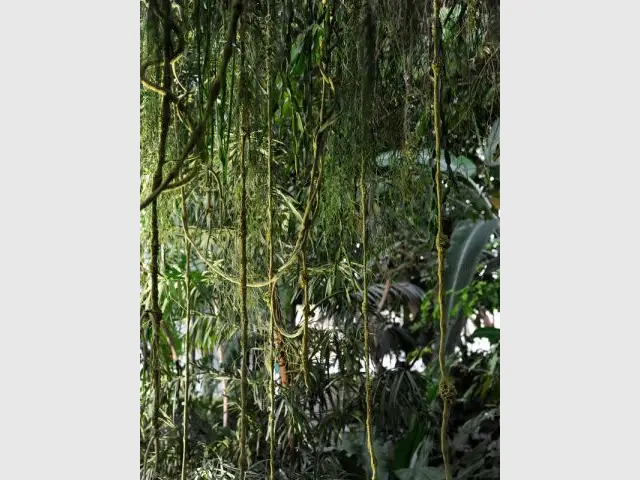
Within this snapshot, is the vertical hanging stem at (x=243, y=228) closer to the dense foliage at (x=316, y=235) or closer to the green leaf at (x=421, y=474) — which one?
the dense foliage at (x=316, y=235)

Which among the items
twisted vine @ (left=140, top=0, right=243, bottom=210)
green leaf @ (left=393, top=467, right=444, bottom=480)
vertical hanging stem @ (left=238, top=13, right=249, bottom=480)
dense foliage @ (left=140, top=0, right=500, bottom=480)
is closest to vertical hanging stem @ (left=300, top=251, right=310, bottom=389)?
dense foliage @ (left=140, top=0, right=500, bottom=480)

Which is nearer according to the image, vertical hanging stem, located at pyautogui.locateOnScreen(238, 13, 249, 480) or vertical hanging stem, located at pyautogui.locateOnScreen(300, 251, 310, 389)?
vertical hanging stem, located at pyautogui.locateOnScreen(238, 13, 249, 480)

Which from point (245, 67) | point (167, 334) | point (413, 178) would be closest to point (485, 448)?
point (413, 178)

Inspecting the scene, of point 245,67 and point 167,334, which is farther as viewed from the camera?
point 167,334

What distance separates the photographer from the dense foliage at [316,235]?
177 centimetres

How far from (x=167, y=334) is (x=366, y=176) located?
2.46 feet

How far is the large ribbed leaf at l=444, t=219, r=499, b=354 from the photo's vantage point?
1962 millimetres

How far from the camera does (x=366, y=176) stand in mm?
1932

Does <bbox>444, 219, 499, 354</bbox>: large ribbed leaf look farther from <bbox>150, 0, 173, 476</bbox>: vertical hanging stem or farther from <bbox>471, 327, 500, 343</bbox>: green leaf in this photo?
<bbox>150, 0, 173, 476</bbox>: vertical hanging stem

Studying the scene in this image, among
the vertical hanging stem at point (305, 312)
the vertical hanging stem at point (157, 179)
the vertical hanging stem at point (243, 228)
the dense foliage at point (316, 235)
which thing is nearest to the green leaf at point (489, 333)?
the dense foliage at point (316, 235)

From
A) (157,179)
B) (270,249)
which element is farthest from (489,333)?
(157,179)

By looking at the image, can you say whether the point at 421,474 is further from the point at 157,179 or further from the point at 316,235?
the point at 157,179

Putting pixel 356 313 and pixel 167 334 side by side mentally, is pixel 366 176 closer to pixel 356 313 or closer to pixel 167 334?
pixel 356 313
